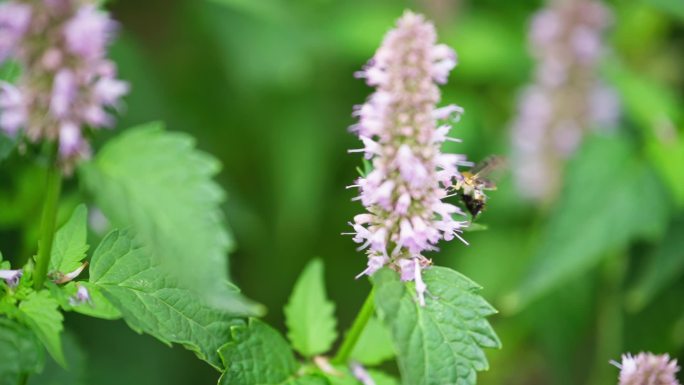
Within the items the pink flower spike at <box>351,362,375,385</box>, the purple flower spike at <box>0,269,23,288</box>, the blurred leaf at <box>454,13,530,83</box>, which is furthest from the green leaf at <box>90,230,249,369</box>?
the blurred leaf at <box>454,13,530,83</box>

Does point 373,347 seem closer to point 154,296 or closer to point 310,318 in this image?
point 310,318

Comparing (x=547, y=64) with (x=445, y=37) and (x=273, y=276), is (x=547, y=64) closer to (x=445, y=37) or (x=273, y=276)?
(x=445, y=37)

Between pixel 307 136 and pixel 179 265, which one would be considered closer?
pixel 179 265

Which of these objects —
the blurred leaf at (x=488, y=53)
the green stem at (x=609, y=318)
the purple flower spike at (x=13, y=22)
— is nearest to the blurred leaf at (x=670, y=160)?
the green stem at (x=609, y=318)

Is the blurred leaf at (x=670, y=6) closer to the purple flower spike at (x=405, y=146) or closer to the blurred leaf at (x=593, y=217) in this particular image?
the blurred leaf at (x=593, y=217)

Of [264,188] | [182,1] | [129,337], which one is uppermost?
[182,1]

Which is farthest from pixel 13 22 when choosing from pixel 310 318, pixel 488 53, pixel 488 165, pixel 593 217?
pixel 488 53

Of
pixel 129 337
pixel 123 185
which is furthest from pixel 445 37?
pixel 123 185
